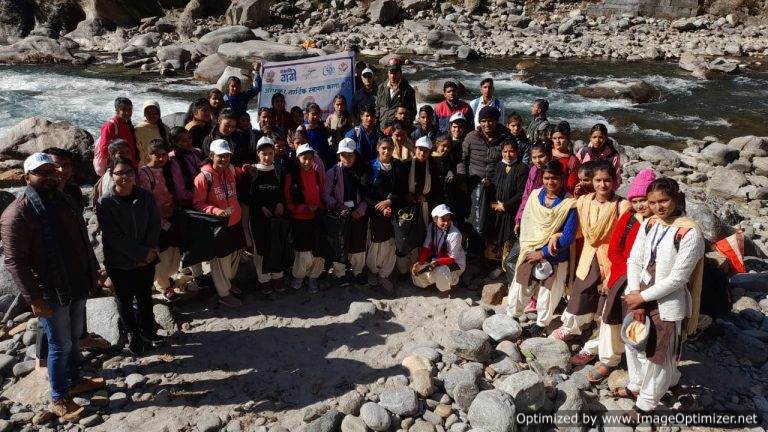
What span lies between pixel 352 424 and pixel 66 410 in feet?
7.07

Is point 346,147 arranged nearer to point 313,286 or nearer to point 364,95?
point 313,286

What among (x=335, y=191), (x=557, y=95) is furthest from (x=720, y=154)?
(x=335, y=191)

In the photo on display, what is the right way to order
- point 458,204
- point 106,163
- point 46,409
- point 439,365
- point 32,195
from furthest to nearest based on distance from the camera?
point 458,204, point 106,163, point 439,365, point 46,409, point 32,195

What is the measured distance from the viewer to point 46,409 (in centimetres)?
419

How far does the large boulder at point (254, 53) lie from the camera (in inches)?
792

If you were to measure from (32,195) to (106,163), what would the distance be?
2093mm

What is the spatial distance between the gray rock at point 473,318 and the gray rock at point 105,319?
3.15 m

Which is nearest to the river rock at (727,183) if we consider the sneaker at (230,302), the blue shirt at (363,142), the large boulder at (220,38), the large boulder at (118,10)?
the blue shirt at (363,142)

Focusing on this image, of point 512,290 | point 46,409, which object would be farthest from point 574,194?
point 46,409

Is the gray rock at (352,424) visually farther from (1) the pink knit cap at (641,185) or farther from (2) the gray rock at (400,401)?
(1) the pink knit cap at (641,185)

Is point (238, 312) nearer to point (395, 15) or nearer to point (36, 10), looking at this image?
point (395, 15)

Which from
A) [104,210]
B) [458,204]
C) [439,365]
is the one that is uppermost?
[104,210]

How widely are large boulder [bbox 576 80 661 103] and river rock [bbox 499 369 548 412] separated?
13860 millimetres

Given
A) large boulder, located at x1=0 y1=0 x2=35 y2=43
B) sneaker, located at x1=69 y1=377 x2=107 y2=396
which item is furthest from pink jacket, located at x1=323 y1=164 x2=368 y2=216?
large boulder, located at x1=0 y1=0 x2=35 y2=43
